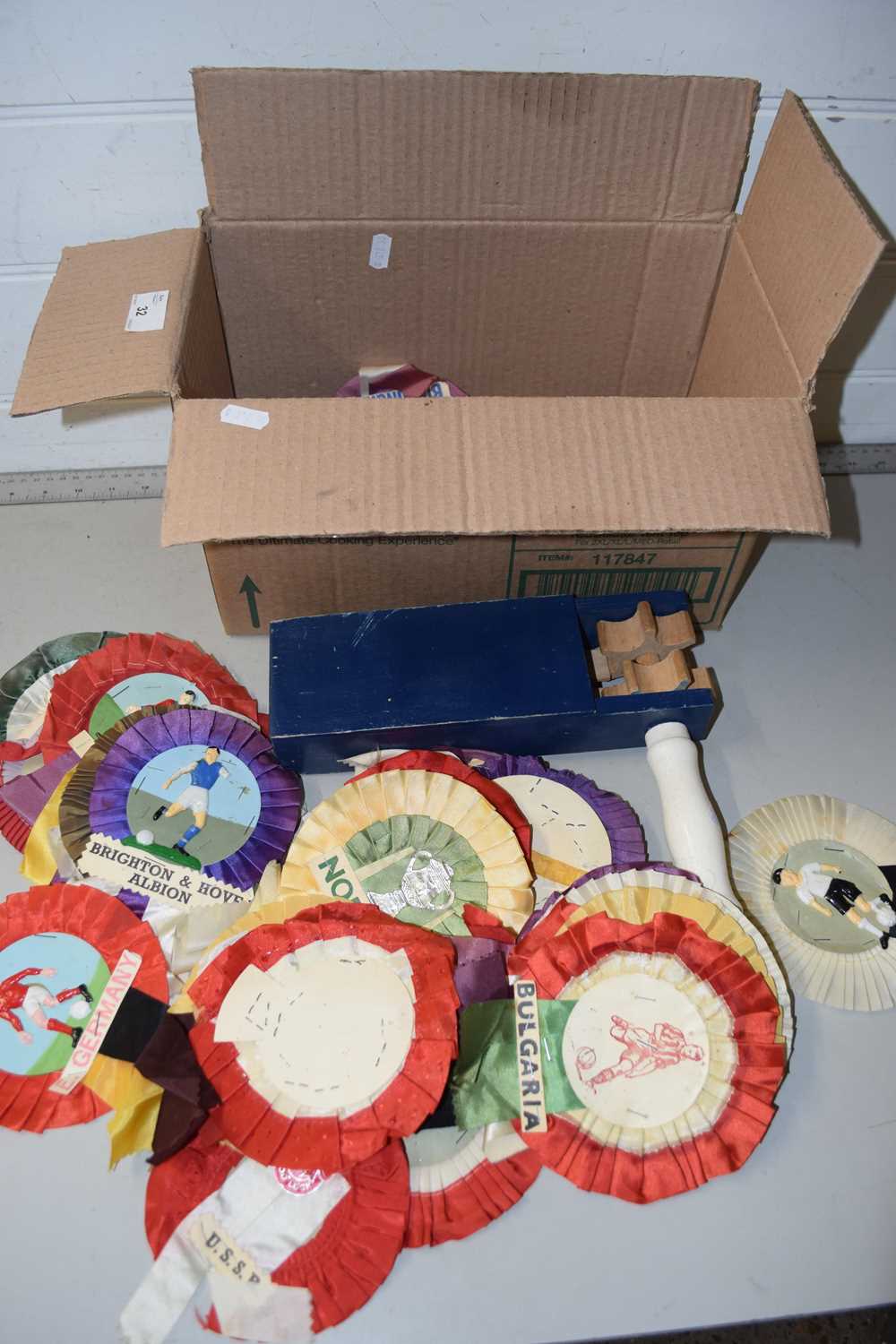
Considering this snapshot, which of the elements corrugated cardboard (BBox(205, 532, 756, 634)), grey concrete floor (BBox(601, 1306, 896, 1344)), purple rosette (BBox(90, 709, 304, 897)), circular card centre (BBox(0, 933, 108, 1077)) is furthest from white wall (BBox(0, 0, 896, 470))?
grey concrete floor (BBox(601, 1306, 896, 1344))

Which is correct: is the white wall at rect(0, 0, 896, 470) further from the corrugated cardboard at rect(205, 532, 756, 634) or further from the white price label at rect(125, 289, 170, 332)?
the corrugated cardboard at rect(205, 532, 756, 634)

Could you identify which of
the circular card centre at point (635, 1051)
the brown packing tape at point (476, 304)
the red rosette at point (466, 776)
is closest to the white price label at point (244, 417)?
the brown packing tape at point (476, 304)

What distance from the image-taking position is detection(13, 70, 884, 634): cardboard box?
916mm

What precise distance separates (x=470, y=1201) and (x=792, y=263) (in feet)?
3.37

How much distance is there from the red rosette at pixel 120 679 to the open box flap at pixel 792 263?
744mm

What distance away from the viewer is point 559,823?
3.49 feet

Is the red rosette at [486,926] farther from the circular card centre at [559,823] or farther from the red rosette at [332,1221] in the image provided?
the red rosette at [332,1221]

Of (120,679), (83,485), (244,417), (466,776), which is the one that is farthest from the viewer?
(83,485)

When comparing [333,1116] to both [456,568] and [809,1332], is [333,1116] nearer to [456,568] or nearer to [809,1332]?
[456,568]

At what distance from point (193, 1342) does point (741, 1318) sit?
51cm

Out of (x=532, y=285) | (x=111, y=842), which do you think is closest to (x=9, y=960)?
(x=111, y=842)

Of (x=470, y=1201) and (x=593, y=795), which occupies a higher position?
(x=593, y=795)

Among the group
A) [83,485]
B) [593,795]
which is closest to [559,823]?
[593,795]

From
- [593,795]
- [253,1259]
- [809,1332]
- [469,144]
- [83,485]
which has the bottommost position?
[809,1332]
